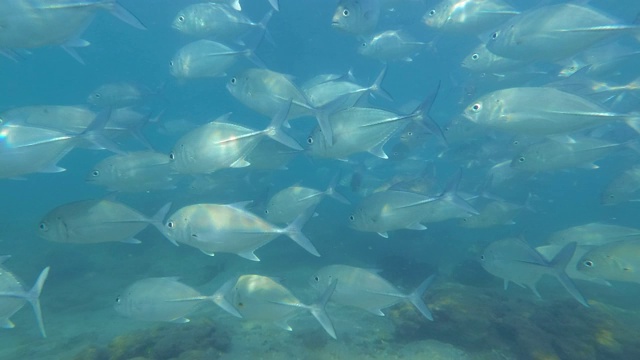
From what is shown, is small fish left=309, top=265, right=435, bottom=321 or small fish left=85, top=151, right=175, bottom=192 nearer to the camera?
small fish left=309, top=265, right=435, bottom=321

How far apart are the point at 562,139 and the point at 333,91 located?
140 inches

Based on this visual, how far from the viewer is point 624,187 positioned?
316 inches

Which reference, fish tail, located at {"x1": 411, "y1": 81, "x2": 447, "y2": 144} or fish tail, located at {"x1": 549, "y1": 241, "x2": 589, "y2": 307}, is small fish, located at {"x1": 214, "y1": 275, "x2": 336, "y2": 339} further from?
fish tail, located at {"x1": 549, "y1": 241, "x2": 589, "y2": 307}

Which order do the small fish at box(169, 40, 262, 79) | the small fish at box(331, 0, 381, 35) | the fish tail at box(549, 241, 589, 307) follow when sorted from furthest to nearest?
the small fish at box(169, 40, 262, 79)
the small fish at box(331, 0, 381, 35)
the fish tail at box(549, 241, 589, 307)

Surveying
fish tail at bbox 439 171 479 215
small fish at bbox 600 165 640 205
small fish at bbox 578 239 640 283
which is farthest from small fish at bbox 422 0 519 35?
small fish at bbox 578 239 640 283

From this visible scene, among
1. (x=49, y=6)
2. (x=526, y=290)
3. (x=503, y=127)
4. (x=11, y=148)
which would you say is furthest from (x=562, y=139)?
(x=11, y=148)

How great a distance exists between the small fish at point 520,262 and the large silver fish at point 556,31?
8.15ft

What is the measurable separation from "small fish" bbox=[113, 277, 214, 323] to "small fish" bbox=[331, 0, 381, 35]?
16.1 feet

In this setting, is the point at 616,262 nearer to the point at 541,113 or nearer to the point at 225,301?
the point at 541,113

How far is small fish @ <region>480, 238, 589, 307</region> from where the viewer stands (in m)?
4.30

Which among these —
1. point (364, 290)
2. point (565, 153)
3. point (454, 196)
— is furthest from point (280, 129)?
point (565, 153)

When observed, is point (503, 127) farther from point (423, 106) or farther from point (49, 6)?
point (49, 6)

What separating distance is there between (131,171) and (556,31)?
617cm

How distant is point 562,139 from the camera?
5.65 m
